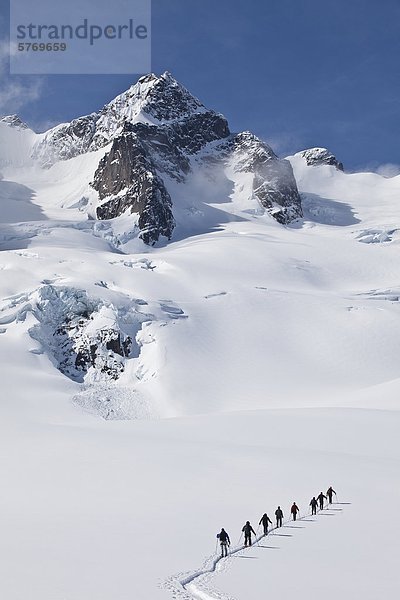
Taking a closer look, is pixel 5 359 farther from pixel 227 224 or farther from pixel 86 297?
pixel 227 224

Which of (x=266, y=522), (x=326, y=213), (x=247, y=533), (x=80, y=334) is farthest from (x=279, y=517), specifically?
(x=326, y=213)

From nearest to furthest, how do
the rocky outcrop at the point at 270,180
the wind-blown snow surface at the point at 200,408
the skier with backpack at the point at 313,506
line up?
the wind-blown snow surface at the point at 200,408 < the skier with backpack at the point at 313,506 < the rocky outcrop at the point at 270,180

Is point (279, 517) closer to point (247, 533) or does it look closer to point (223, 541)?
point (247, 533)

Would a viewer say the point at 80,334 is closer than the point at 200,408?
No

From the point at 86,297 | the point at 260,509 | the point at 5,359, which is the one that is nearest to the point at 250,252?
the point at 86,297

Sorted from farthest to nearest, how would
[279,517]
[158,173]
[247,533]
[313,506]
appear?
[158,173] → [313,506] → [279,517] → [247,533]

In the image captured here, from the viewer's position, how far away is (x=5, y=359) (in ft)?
213

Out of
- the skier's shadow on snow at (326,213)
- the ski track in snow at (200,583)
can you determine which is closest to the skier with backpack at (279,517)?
the ski track in snow at (200,583)

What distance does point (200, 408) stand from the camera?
202ft

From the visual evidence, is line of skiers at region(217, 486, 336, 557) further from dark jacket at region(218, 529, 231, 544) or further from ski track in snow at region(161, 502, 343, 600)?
ski track in snow at region(161, 502, 343, 600)

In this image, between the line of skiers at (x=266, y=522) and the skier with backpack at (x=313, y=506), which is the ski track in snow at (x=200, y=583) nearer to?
the line of skiers at (x=266, y=522)

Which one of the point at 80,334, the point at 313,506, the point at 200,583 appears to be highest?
the point at 80,334

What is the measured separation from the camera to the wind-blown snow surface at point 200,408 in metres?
17.2

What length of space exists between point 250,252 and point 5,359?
61360 mm
